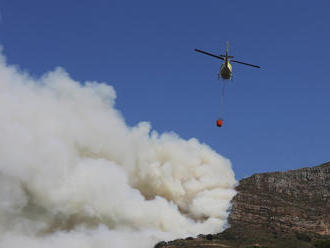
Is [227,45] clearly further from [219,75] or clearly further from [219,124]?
[219,124]

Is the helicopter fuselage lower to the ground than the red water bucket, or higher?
higher

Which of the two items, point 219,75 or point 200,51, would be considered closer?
point 200,51

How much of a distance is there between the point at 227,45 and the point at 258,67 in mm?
9719

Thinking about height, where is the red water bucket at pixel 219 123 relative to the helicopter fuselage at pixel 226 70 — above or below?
below

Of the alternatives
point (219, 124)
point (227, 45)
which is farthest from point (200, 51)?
point (219, 124)

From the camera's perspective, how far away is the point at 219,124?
126m

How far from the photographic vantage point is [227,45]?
123875 mm

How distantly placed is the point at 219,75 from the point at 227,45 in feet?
25.0

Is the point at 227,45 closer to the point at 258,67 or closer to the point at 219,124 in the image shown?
the point at 258,67

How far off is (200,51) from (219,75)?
1395cm

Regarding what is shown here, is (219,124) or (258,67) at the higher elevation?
(258,67)

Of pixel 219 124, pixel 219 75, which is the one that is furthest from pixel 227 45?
pixel 219 124

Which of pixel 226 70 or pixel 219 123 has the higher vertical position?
pixel 226 70

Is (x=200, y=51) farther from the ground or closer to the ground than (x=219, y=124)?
farther from the ground
